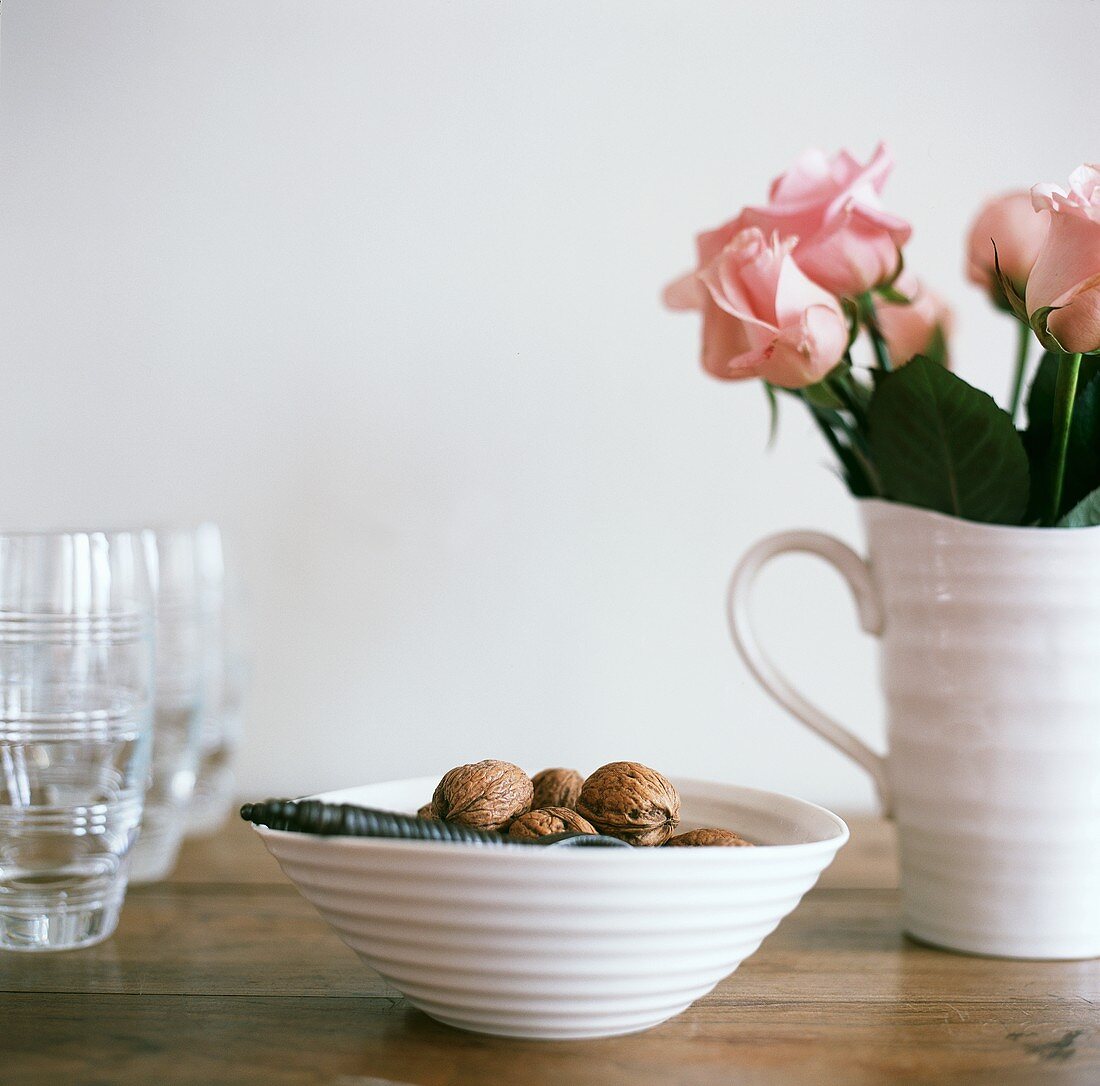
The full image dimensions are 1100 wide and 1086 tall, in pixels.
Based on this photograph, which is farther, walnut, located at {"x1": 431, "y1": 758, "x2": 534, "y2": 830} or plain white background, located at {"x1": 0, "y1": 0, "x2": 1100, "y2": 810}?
plain white background, located at {"x1": 0, "y1": 0, "x2": 1100, "y2": 810}

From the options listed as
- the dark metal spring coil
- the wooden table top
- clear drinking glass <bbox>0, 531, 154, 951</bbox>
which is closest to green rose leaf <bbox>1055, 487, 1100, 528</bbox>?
the wooden table top

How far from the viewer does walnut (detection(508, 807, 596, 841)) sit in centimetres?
50

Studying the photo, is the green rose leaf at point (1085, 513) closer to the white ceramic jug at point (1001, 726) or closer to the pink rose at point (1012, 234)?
the white ceramic jug at point (1001, 726)

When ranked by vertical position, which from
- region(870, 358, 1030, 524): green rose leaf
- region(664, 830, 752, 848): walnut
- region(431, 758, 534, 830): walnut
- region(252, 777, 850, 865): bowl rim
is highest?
region(870, 358, 1030, 524): green rose leaf

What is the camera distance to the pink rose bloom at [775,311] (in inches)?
23.7

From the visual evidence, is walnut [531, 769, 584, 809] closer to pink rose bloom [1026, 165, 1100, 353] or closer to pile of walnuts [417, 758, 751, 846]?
pile of walnuts [417, 758, 751, 846]

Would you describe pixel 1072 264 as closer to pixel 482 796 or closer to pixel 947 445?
pixel 947 445

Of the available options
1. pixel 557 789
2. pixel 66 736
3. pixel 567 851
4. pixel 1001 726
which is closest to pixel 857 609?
pixel 1001 726

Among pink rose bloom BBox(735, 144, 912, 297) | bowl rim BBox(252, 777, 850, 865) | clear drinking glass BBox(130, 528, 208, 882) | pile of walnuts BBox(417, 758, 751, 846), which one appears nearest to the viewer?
bowl rim BBox(252, 777, 850, 865)

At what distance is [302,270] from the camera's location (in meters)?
0.97

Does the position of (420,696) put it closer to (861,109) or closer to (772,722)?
(772,722)

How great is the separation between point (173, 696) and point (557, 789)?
36 cm

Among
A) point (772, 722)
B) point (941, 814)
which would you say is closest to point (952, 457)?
point (941, 814)

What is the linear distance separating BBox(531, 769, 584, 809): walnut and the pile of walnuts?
0.04 meters
